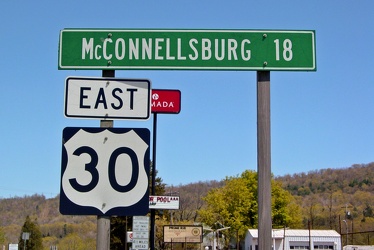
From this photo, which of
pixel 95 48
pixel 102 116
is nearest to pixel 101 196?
pixel 102 116

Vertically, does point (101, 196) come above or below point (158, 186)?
below

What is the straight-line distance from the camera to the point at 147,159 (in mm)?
5535

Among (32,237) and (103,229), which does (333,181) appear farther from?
(103,229)

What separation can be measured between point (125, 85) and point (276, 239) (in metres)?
63.8

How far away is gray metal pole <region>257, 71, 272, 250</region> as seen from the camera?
6625 millimetres

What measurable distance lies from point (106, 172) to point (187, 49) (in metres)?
1.70

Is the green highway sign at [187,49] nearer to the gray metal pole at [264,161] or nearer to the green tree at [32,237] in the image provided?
the gray metal pole at [264,161]

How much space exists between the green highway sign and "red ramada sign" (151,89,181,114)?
44.7ft

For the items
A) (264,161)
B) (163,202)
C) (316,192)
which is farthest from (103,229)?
(316,192)

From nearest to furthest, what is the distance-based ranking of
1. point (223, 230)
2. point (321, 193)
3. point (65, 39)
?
point (65, 39)
point (223, 230)
point (321, 193)

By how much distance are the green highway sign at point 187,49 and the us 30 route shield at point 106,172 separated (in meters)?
1.06

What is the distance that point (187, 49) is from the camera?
6523mm

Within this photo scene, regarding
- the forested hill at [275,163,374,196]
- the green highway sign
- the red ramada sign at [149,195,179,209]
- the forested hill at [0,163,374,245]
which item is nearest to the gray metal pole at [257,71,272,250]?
the green highway sign

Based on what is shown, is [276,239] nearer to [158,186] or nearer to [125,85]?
[158,186]
